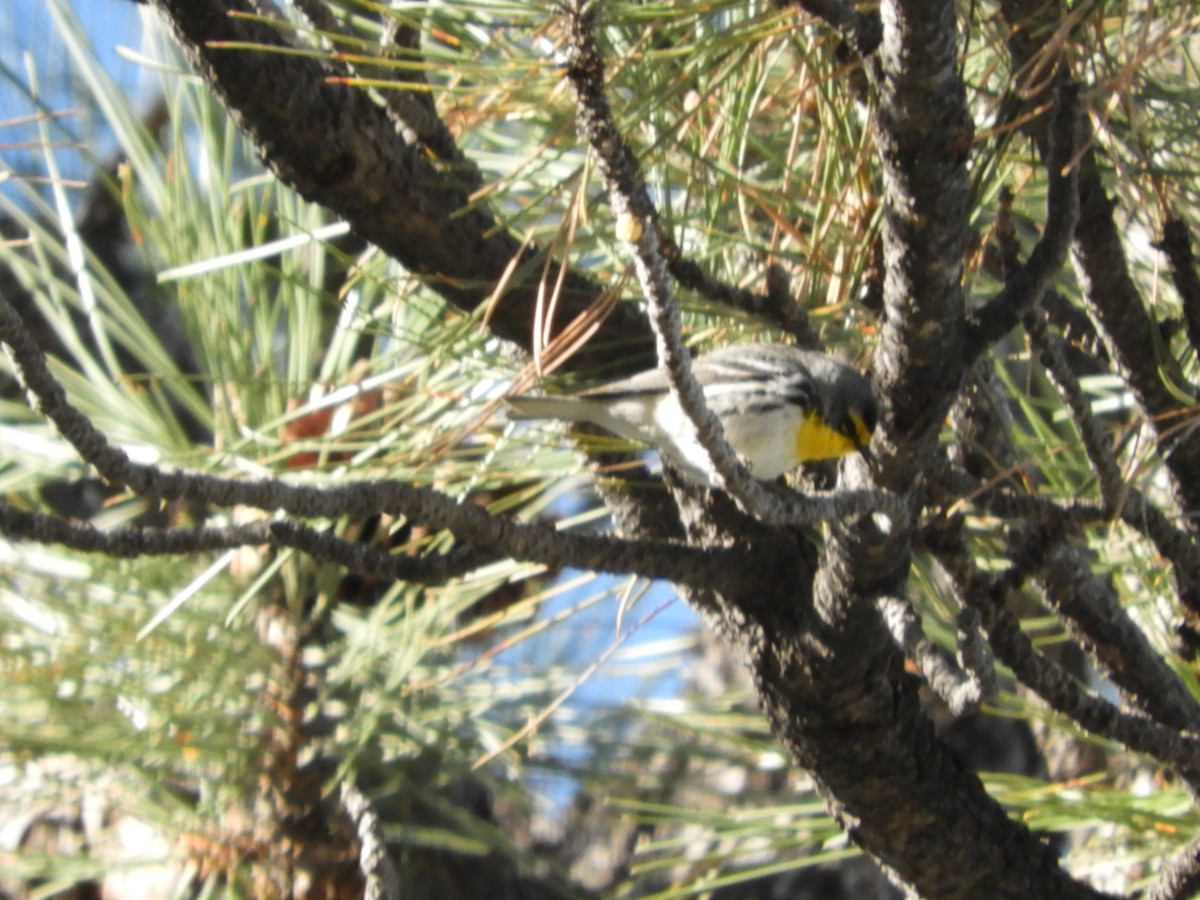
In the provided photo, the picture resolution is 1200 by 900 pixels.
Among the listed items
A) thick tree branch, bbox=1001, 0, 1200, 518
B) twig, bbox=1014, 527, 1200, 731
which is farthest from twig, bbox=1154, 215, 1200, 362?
twig, bbox=1014, 527, 1200, 731

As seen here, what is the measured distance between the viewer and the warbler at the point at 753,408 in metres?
1.05

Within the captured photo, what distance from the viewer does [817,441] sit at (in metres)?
1.21

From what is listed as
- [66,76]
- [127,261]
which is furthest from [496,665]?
[127,261]

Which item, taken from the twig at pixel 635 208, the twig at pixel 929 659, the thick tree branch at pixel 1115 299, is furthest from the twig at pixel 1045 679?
the twig at pixel 635 208

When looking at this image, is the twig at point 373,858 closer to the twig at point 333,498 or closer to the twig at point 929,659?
the twig at point 333,498

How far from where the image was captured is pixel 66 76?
1815mm

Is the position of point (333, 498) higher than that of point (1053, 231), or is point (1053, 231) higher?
point (1053, 231)

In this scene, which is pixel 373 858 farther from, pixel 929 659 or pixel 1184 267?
pixel 1184 267

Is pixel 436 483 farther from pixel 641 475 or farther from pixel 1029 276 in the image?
pixel 1029 276

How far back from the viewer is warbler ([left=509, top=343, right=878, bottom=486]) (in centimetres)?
105

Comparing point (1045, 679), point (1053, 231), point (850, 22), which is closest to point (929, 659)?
point (1045, 679)

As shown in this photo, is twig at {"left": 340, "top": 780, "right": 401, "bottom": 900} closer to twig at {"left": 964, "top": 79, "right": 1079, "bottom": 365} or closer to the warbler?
the warbler

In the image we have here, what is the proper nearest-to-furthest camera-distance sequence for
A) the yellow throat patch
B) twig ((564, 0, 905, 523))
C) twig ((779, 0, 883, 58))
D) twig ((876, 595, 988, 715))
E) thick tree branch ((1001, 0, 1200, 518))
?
1. twig ((564, 0, 905, 523))
2. twig ((779, 0, 883, 58))
3. twig ((876, 595, 988, 715))
4. thick tree branch ((1001, 0, 1200, 518))
5. the yellow throat patch

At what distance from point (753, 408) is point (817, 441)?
2.7 inches
